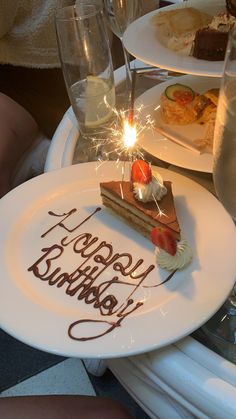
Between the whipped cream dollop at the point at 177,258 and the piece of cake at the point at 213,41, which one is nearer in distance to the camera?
the whipped cream dollop at the point at 177,258

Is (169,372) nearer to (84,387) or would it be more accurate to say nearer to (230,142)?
(230,142)

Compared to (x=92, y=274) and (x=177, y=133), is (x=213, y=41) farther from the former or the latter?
(x=92, y=274)

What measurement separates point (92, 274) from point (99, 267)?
0.01 metres

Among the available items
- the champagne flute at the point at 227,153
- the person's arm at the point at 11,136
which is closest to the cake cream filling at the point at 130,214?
the champagne flute at the point at 227,153

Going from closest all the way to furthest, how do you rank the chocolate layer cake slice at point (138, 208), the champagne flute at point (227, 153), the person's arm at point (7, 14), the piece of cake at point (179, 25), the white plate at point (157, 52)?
the champagne flute at point (227, 153), the chocolate layer cake slice at point (138, 208), the white plate at point (157, 52), the piece of cake at point (179, 25), the person's arm at point (7, 14)

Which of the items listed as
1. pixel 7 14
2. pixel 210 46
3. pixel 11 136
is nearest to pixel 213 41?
pixel 210 46

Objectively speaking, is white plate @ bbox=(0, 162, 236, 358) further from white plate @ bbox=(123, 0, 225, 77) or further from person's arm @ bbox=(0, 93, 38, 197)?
person's arm @ bbox=(0, 93, 38, 197)

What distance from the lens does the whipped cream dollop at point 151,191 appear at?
690mm

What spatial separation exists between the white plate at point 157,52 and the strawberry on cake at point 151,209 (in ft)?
0.66

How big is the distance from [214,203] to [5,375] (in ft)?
3.46

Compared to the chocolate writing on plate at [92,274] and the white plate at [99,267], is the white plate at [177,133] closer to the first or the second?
the white plate at [99,267]

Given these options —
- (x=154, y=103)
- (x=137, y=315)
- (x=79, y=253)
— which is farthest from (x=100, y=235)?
(x=154, y=103)

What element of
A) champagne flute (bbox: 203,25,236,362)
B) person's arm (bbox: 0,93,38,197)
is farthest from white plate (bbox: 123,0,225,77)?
person's arm (bbox: 0,93,38,197)

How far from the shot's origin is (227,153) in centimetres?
57
